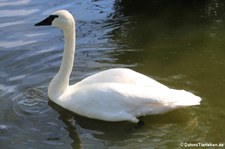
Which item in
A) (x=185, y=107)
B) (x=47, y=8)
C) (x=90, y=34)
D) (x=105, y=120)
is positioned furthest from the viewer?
(x=47, y=8)

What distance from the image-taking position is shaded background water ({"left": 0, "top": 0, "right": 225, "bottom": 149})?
557cm

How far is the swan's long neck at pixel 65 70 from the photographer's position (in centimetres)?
627

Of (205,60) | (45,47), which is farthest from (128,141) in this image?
(45,47)

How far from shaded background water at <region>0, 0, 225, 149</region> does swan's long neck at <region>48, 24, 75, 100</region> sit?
0.61ft

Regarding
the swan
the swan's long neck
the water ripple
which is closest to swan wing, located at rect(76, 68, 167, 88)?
the swan

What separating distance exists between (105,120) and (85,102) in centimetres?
31

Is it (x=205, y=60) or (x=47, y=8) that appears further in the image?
(x=47, y=8)

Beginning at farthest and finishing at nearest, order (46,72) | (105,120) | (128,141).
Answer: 1. (46,72)
2. (105,120)
3. (128,141)

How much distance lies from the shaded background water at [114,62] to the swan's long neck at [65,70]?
187 millimetres

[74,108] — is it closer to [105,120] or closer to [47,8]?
[105,120]

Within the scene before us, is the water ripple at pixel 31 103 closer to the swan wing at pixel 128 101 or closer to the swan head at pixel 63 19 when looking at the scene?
the swan wing at pixel 128 101

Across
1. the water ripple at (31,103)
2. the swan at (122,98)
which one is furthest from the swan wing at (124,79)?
the water ripple at (31,103)

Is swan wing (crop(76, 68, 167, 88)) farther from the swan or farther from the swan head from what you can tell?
the swan head

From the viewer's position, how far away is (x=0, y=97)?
648 cm
